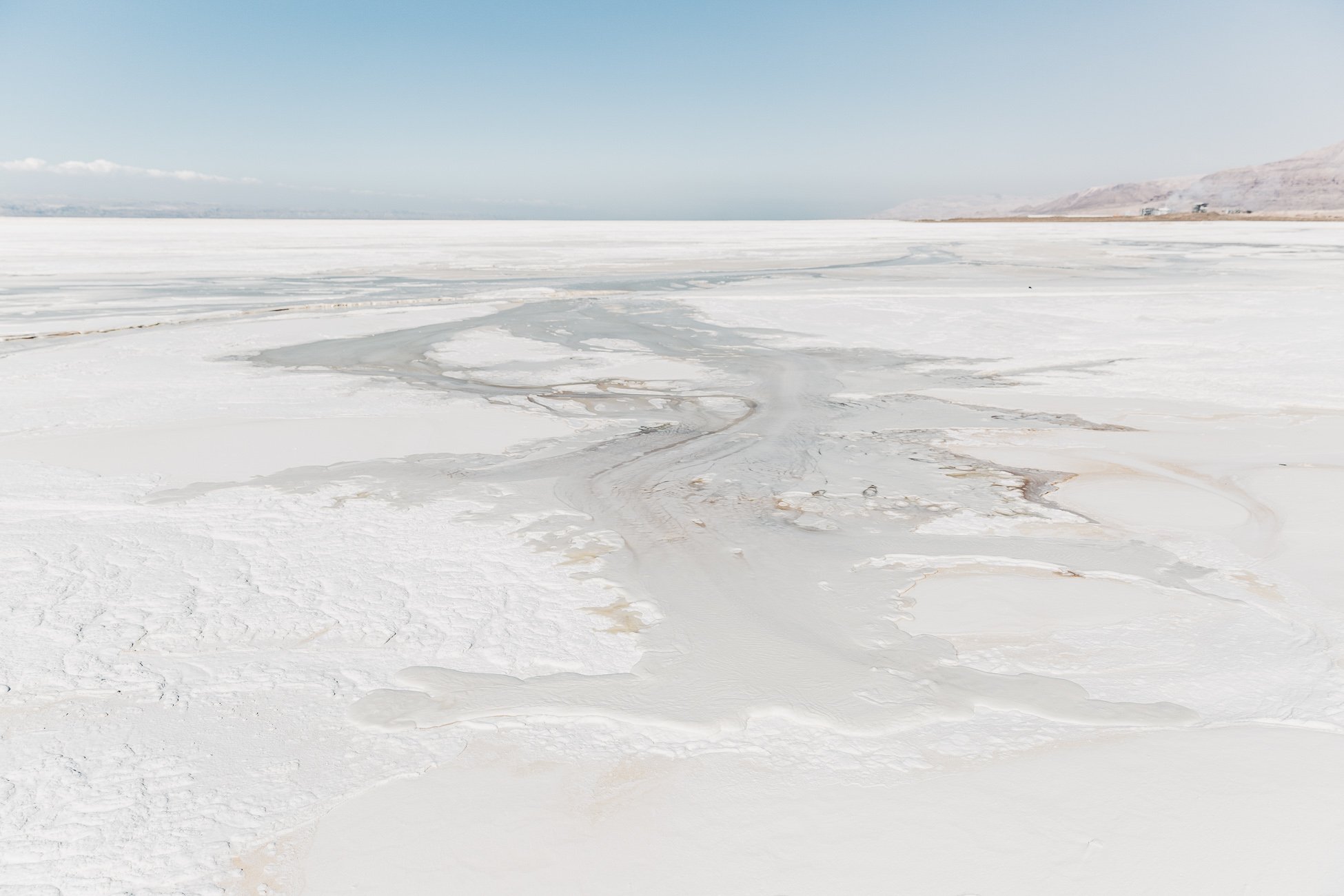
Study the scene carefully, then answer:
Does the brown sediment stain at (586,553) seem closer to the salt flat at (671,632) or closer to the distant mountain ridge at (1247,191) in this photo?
the salt flat at (671,632)

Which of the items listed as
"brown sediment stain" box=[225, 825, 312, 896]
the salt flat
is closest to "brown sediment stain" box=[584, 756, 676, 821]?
the salt flat

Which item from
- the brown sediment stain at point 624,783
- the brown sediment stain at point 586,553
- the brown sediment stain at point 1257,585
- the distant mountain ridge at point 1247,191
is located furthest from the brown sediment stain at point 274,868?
the distant mountain ridge at point 1247,191

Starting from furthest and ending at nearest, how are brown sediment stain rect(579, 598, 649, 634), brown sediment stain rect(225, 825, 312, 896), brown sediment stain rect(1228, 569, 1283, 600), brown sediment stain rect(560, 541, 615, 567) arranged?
brown sediment stain rect(560, 541, 615, 567) < brown sediment stain rect(1228, 569, 1283, 600) < brown sediment stain rect(579, 598, 649, 634) < brown sediment stain rect(225, 825, 312, 896)

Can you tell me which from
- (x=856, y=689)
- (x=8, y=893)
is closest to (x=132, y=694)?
(x=8, y=893)

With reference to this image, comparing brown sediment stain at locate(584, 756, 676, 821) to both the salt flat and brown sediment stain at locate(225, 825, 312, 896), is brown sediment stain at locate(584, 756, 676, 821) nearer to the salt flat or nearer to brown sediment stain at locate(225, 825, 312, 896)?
the salt flat

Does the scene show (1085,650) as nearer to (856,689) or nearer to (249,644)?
(856,689)
